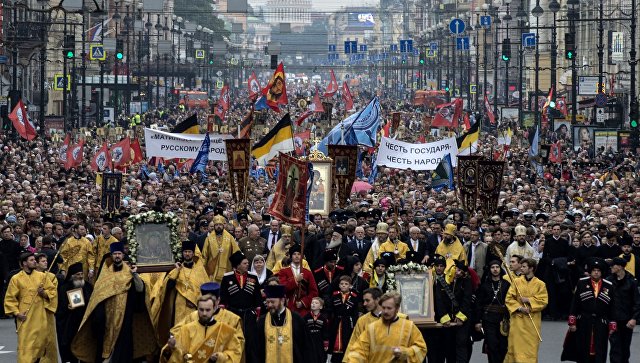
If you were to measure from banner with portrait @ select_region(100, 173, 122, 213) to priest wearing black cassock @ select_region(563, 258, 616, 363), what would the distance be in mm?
11718

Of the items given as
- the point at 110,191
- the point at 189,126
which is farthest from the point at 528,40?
the point at 110,191

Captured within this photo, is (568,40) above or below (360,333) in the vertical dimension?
above

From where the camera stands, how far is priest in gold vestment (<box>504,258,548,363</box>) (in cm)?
1758

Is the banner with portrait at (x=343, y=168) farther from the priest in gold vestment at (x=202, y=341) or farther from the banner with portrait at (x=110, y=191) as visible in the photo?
the priest in gold vestment at (x=202, y=341)

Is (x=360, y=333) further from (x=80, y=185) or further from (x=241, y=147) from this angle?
(x=80, y=185)

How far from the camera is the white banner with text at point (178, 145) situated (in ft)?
104

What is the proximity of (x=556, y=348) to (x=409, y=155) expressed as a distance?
11.9 meters

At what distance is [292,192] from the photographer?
1894 cm

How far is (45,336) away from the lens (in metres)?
17.5

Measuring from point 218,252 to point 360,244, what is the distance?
5.94 ft

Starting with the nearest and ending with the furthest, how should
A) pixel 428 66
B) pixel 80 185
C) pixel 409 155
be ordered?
pixel 409 155 → pixel 80 185 → pixel 428 66

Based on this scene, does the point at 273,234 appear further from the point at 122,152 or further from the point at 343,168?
the point at 122,152

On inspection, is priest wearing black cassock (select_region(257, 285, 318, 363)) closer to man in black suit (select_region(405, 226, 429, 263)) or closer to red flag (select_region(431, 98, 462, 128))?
man in black suit (select_region(405, 226, 429, 263))

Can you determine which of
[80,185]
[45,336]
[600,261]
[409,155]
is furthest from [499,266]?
[80,185]
